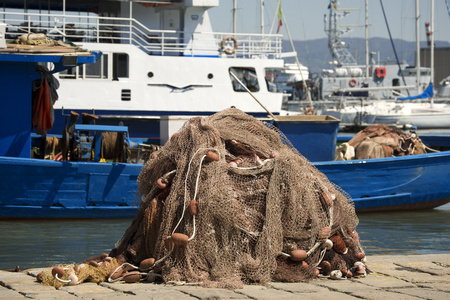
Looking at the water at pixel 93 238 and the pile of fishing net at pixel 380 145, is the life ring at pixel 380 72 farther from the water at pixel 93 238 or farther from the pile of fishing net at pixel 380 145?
the water at pixel 93 238

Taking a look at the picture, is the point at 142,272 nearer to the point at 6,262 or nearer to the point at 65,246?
the point at 6,262

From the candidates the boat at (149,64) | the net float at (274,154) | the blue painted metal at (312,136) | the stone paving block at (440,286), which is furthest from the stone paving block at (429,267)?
the boat at (149,64)

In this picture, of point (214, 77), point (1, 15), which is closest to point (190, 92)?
point (214, 77)

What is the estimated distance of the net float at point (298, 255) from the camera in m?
5.91

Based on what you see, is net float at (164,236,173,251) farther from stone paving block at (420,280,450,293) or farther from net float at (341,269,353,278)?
stone paving block at (420,280,450,293)

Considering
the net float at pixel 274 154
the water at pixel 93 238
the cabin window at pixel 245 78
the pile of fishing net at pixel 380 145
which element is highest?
the cabin window at pixel 245 78

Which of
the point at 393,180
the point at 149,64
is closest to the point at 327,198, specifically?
the point at 393,180

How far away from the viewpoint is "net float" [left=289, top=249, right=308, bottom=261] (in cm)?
591

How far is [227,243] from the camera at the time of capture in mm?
5844

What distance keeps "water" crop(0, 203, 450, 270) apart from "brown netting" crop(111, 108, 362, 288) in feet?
9.81

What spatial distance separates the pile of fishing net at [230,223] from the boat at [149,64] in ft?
38.5

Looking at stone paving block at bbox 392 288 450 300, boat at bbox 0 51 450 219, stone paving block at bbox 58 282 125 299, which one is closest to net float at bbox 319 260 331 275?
stone paving block at bbox 392 288 450 300

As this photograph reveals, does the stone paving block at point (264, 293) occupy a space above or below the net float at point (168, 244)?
below

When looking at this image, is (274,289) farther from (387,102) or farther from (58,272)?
(387,102)
